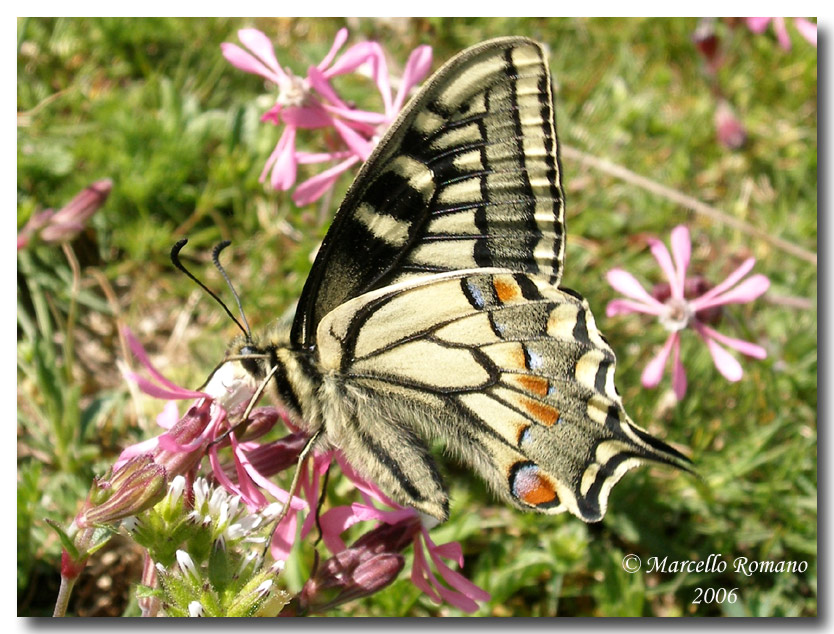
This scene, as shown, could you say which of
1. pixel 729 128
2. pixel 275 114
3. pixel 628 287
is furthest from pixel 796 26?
pixel 275 114

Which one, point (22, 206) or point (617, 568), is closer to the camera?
point (617, 568)

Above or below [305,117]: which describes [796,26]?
above

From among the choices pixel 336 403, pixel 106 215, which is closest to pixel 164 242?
pixel 106 215

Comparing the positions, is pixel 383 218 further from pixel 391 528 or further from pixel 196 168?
pixel 196 168

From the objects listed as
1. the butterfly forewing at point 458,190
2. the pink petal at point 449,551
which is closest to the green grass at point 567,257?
the pink petal at point 449,551

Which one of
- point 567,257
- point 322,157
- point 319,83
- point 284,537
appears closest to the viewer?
point 284,537

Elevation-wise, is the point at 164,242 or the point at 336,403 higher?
the point at 164,242

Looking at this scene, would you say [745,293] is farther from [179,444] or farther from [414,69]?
[179,444]

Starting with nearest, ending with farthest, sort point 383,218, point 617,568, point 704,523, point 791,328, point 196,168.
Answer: point 383,218 < point 617,568 < point 704,523 < point 791,328 < point 196,168
